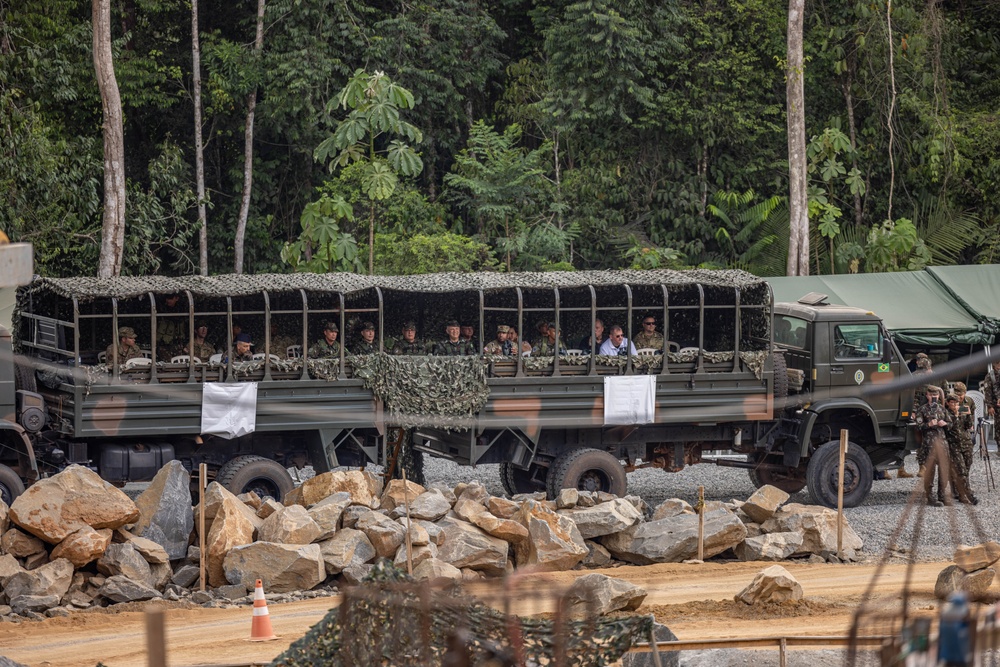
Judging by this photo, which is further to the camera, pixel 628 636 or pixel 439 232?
pixel 439 232

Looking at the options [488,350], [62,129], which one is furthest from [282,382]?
[62,129]

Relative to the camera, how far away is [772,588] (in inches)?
470

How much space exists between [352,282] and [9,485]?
457 cm

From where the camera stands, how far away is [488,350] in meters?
16.4

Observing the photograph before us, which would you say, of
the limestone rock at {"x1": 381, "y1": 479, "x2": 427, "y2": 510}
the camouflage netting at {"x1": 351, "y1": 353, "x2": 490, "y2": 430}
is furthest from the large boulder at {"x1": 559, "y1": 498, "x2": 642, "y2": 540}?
the camouflage netting at {"x1": 351, "y1": 353, "x2": 490, "y2": 430}

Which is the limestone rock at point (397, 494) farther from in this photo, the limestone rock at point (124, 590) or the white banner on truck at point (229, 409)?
the limestone rock at point (124, 590)

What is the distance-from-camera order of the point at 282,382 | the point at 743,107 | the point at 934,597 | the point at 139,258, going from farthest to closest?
the point at 743,107, the point at 139,258, the point at 282,382, the point at 934,597

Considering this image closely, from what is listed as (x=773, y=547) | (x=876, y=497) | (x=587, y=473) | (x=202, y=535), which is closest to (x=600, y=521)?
(x=773, y=547)

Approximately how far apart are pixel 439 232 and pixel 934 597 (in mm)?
17143

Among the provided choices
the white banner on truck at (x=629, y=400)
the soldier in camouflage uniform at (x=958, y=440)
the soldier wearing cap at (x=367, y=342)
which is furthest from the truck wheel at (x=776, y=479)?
the soldier wearing cap at (x=367, y=342)

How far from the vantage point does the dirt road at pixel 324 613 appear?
35.4 feet

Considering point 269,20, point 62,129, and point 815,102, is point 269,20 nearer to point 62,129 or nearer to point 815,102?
point 62,129

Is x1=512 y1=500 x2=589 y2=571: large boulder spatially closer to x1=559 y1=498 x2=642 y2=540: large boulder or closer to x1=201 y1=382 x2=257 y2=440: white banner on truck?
x1=559 y1=498 x2=642 y2=540: large boulder

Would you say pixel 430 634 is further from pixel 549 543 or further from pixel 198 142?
pixel 198 142
